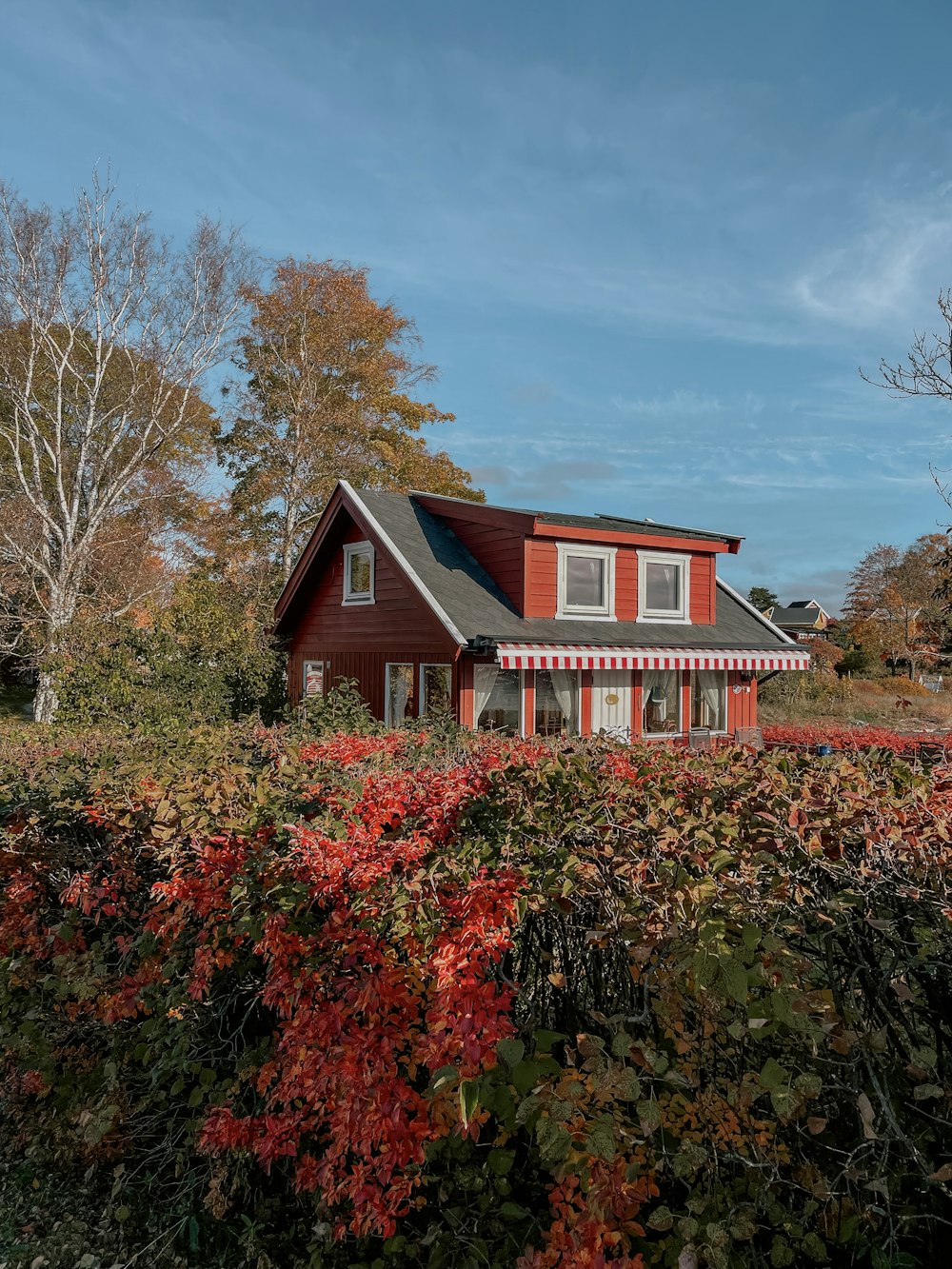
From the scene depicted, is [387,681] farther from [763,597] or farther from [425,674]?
[763,597]

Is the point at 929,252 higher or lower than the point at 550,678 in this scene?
higher

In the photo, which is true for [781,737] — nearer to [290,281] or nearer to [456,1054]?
[456,1054]

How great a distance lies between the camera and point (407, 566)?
17906 mm

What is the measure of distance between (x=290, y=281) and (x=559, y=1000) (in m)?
33.4

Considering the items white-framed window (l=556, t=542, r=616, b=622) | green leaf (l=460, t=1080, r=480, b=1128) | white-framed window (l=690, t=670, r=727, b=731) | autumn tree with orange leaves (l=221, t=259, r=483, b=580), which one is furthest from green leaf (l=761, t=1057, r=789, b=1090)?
autumn tree with orange leaves (l=221, t=259, r=483, b=580)

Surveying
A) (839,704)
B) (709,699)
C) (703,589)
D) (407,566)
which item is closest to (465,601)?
(407,566)

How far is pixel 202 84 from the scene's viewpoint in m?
11.2

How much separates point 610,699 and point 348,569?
7367 millimetres

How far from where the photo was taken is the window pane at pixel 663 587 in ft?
67.9

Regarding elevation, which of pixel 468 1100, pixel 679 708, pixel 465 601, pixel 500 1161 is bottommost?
pixel 500 1161

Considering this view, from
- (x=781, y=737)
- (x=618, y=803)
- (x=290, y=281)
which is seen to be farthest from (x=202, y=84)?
(x=290, y=281)

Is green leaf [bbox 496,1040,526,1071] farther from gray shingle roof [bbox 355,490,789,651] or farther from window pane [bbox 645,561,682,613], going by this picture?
window pane [bbox 645,561,682,613]

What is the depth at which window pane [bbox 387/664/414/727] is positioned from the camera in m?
18.5

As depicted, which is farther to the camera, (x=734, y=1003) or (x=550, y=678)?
(x=550, y=678)
